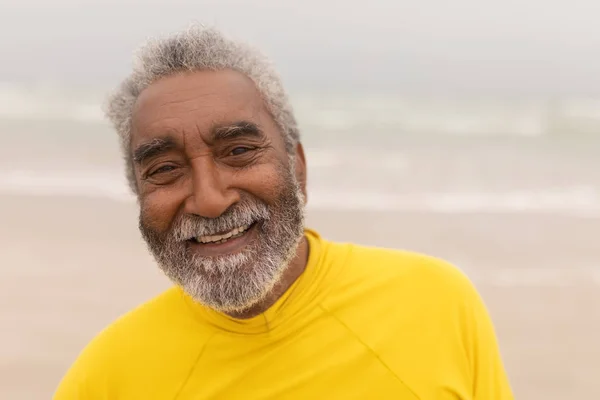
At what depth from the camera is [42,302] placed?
605 cm

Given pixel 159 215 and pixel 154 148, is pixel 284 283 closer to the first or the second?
pixel 159 215

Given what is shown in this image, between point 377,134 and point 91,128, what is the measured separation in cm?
635

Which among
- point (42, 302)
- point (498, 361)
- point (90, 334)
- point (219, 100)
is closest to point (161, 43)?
point (219, 100)

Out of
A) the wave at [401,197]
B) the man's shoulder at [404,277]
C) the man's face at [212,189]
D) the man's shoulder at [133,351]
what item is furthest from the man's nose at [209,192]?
the wave at [401,197]

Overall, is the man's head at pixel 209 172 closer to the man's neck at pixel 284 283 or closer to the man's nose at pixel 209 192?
the man's nose at pixel 209 192

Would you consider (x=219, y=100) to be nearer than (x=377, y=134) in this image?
Yes

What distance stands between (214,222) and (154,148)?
34 centimetres

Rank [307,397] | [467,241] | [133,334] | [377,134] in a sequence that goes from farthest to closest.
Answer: [377,134], [467,241], [133,334], [307,397]

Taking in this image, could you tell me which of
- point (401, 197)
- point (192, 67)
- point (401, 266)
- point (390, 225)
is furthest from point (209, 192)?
point (401, 197)

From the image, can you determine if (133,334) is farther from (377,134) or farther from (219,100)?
(377,134)

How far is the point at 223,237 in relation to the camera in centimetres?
217

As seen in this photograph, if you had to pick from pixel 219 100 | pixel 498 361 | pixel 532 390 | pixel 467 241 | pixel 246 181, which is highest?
pixel 219 100

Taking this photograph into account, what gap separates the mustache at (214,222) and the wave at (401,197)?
6361mm

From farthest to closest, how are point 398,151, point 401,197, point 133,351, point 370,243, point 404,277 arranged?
1. point 398,151
2. point 401,197
3. point 370,243
4. point 404,277
5. point 133,351
